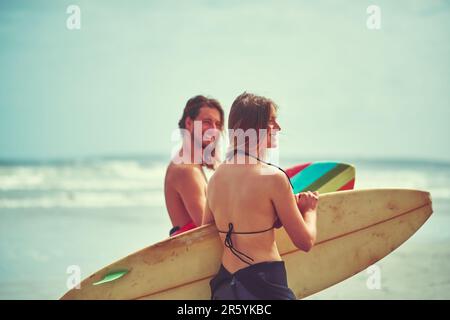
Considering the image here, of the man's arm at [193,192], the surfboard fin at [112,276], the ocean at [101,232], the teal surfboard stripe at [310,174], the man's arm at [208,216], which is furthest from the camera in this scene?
the ocean at [101,232]

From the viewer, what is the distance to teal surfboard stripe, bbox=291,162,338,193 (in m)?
4.29

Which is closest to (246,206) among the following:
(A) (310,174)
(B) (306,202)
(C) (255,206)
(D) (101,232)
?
(C) (255,206)

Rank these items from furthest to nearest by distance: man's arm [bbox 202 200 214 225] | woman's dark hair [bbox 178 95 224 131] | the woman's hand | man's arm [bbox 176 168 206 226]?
woman's dark hair [bbox 178 95 224 131], man's arm [bbox 176 168 206 226], man's arm [bbox 202 200 214 225], the woman's hand

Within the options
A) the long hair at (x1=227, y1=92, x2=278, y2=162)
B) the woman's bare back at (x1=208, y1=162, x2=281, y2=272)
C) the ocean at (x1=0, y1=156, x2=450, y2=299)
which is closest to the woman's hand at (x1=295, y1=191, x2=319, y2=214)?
the woman's bare back at (x1=208, y1=162, x2=281, y2=272)

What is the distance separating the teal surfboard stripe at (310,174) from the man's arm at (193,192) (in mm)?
1036

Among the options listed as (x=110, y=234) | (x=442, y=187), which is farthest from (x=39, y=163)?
(x=110, y=234)

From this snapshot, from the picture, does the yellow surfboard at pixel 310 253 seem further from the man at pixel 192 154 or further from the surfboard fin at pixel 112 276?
the man at pixel 192 154

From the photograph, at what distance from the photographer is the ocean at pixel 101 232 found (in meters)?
5.35

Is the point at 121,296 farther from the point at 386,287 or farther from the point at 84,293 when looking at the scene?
the point at 386,287

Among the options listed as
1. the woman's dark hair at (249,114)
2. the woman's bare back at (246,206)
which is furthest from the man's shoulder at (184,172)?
the woman's dark hair at (249,114)

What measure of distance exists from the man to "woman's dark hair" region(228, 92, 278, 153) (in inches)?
36.7

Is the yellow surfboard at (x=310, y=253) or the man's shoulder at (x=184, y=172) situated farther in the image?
the man's shoulder at (x=184, y=172)

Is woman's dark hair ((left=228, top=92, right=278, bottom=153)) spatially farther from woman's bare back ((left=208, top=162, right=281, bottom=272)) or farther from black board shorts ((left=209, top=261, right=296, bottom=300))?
black board shorts ((left=209, top=261, right=296, bottom=300))
